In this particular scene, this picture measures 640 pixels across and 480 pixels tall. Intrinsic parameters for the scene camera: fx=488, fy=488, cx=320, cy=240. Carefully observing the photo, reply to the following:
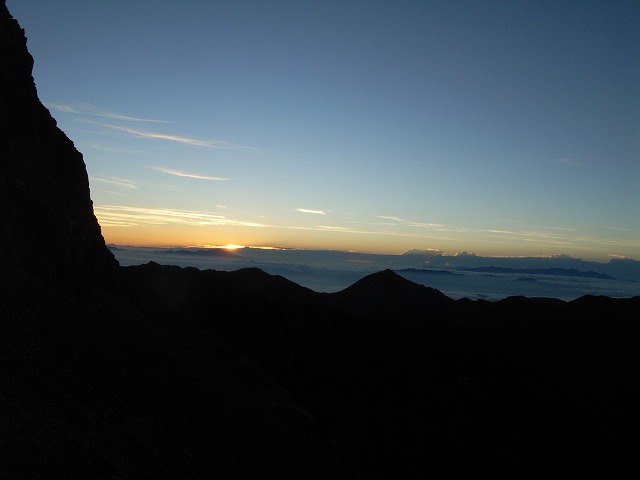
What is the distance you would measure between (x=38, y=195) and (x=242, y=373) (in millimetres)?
16439

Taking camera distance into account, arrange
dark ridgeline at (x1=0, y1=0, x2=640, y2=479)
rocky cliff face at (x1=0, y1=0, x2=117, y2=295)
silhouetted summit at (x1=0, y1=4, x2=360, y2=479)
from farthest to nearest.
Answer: rocky cliff face at (x1=0, y1=0, x2=117, y2=295)
dark ridgeline at (x1=0, y1=0, x2=640, y2=479)
silhouetted summit at (x1=0, y1=4, x2=360, y2=479)

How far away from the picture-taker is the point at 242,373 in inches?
1289

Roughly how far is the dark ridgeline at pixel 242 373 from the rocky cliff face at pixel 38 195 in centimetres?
12

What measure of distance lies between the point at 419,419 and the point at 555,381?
24.5 meters

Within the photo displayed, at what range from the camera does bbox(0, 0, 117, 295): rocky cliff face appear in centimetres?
2447

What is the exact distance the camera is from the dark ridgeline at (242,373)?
56.4ft

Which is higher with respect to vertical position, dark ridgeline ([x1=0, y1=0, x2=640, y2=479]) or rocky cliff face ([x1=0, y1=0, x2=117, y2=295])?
rocky cliff face ([x1=0, y1=0, x2=117, y2=295])

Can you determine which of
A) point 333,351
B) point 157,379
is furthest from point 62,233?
point 333,351

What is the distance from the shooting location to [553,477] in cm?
3681

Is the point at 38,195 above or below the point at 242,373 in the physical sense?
above

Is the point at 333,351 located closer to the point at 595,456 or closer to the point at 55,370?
the point at 595,456

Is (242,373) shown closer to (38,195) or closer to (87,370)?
(87,370)

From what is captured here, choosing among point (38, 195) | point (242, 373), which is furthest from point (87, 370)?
point (242, 373)

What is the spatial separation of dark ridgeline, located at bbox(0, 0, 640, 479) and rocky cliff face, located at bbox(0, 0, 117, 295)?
12cm
